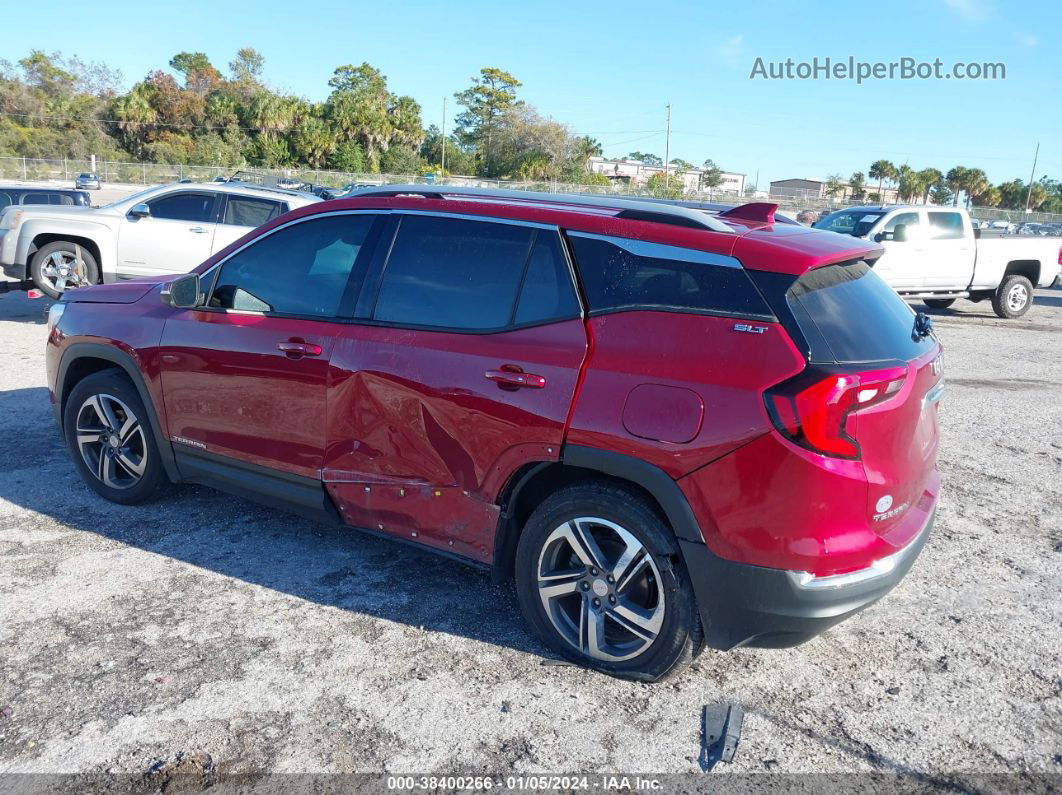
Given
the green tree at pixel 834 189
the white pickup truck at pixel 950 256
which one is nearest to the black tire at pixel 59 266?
the white pickup truck at pixel 950 256

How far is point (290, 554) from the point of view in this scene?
4457 millimetres

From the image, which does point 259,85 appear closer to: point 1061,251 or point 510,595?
point 1061,251

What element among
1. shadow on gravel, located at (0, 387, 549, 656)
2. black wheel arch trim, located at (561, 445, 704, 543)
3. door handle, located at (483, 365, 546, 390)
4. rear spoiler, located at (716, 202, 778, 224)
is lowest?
shadow on gravel, located at (0, 387, 549, 656)

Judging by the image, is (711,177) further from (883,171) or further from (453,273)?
(453,273)

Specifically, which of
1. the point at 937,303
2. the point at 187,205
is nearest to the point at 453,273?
the point at 187,205

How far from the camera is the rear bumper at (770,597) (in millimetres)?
2955

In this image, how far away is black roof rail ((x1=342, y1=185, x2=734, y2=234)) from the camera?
11.0ft

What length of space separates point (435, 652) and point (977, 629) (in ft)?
7.86

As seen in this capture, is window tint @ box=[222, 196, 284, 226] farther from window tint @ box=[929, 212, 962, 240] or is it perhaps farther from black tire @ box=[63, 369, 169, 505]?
window tint @ box=[929, 212, 962, 240]

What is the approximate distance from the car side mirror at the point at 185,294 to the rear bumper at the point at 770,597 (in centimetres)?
284

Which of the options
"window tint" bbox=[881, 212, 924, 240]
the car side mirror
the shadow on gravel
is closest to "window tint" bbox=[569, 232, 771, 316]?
the shadow on gravel

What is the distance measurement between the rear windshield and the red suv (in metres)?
0.01

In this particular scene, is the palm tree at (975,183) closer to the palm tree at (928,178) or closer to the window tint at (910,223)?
the palm tree at (928,178)

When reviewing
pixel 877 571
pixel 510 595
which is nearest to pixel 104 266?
pixel 510 595
